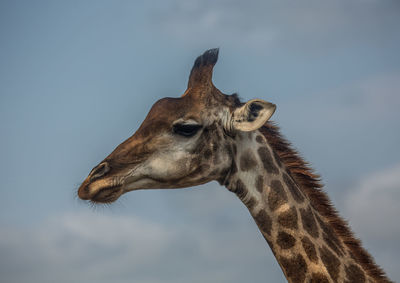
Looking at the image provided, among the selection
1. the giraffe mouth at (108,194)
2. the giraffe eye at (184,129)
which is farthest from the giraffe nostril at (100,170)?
the giraffe eye at (184,129)

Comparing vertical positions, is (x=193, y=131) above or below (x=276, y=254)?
above

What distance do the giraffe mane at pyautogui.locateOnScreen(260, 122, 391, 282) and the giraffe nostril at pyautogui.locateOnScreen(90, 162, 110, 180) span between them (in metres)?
2.86

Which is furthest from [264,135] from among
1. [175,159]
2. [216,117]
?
[175,159]

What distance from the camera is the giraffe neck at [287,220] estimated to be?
297 inches

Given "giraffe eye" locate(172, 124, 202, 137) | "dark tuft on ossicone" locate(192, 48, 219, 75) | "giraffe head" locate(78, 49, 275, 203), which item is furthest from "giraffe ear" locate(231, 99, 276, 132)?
"dark tuft on ossicone" locate(192, 48, 219, 75)

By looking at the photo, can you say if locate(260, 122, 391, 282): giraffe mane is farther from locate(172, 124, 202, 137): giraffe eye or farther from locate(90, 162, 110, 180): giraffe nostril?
locate(90, 162, 110, 180): giraffe nostril

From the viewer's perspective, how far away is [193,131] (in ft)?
26.9

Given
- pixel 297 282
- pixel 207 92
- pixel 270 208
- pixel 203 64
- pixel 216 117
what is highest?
pixel 203 64

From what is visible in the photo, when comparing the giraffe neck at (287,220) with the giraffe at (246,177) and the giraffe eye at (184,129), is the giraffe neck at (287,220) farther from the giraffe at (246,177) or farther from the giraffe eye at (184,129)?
the giraffe eye at (184,129)

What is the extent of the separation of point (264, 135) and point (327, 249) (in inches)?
90.0

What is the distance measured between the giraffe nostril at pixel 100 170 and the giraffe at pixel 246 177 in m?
0.02

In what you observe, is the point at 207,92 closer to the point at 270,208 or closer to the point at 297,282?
the point at 270,208

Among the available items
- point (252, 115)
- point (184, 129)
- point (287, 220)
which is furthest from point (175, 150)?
point (287, 220)

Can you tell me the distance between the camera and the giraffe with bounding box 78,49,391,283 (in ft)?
25.2
